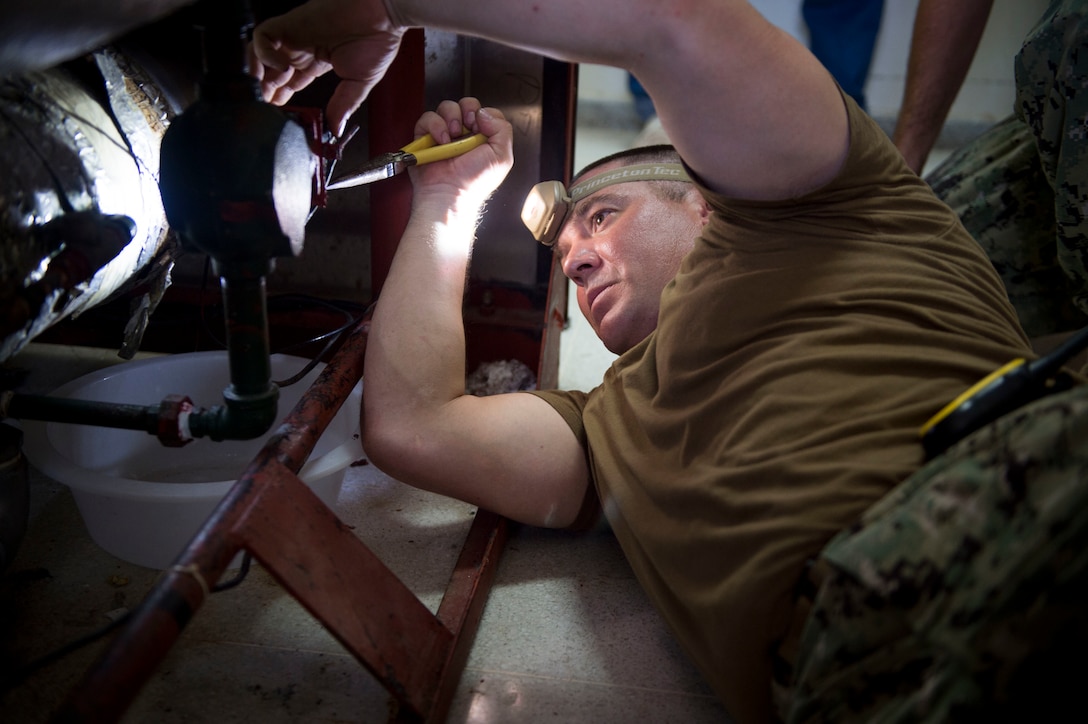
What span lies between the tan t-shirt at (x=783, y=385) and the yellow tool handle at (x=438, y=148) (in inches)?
16.3

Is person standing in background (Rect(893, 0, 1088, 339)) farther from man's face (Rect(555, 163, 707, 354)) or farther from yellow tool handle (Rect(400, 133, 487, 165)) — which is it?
yellow tool handle (Rect(400, 133, 487, 165))

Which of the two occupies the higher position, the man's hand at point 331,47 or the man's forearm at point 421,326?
the man's hand at point 331,47

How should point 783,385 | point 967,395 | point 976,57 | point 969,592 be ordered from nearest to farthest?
point 969,592 < point 967,395 < point 783,385 < point 976,57

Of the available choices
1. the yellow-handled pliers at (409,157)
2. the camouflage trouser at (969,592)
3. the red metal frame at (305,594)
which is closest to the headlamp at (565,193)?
the yellow-handled pliers at (409,157)

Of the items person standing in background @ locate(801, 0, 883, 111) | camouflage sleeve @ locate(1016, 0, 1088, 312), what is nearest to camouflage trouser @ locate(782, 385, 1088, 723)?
camouflage sleeve @ locate(1016, 0, 1088, 312)

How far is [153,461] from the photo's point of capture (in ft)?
4.47

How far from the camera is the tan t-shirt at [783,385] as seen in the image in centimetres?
77

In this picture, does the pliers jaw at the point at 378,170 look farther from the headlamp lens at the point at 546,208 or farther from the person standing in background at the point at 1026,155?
the person standing in background at the point at 1026,155

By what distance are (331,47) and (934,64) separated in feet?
4.42

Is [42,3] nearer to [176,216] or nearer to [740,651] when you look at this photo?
[176,216]

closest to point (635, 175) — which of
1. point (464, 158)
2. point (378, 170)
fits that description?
point (464, 158)

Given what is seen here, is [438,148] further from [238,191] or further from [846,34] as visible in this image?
[846,34]

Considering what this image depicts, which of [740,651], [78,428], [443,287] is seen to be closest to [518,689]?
[740,651]

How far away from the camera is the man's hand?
87 centimetres
